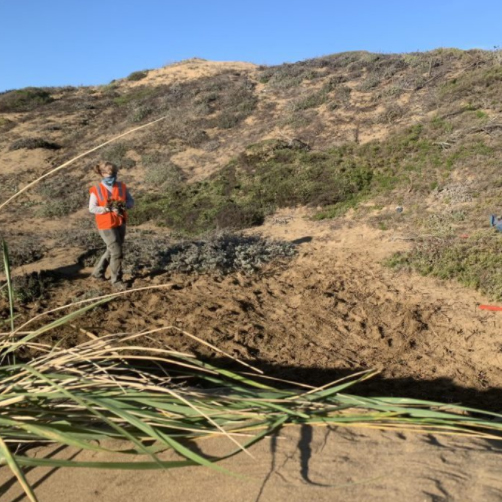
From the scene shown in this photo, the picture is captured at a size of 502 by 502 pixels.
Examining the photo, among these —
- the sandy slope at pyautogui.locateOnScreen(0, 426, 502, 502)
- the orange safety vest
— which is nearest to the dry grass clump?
the orange safety vest

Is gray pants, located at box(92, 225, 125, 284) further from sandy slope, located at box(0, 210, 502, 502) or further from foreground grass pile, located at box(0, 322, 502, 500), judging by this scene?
foreground grass pile, located at box(0, 322, 502, 500)

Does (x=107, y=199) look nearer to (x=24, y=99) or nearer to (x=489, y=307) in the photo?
(x=489, y=307)

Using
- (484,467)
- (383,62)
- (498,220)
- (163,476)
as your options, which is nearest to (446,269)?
(498,220)

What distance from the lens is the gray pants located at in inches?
257

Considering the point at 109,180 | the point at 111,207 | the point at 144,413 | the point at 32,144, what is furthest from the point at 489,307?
the point at 32,144

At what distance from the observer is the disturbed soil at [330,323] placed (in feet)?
16.7

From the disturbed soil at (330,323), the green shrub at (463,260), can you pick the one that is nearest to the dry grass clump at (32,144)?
the disturbed soil at (330,323)

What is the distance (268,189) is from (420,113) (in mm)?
6195

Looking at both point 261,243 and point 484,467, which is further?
point 261,243

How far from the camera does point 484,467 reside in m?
2.38

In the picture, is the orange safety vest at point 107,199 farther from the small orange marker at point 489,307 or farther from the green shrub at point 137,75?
the green shrub at point 137,75

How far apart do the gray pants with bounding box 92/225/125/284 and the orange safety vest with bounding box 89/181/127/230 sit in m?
0.09

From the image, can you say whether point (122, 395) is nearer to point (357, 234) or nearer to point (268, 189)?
point (357, 234)

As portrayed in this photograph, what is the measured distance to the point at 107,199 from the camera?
6.39 m
